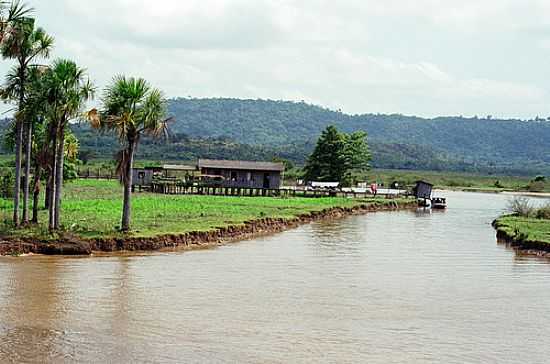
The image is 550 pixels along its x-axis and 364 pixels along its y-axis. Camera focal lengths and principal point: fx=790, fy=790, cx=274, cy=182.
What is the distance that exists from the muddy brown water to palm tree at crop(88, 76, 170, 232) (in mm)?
4958

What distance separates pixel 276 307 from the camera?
2030cm

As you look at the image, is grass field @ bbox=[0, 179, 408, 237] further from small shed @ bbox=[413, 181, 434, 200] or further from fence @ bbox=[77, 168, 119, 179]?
fence @ bbox=[77, 168, 119, 179]

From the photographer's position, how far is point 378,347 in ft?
54.1

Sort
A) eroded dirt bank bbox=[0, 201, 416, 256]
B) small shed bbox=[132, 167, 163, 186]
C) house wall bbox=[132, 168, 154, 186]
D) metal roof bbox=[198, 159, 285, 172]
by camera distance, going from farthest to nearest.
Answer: metal roof bbox=[198, 159, 285, 172] → house wall bbox=[132, 168, 154, 186] → small shed bbox=[132, 167, 163, 186] → eroded dirt bank bbox=[0, 201, 416, 256]

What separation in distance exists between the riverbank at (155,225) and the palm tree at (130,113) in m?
1.67

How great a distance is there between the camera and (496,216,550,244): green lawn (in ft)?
118

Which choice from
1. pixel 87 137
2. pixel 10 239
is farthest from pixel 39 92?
pixel 87 137

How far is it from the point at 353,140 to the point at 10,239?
65032mm

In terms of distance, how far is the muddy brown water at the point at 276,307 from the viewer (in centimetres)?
1592

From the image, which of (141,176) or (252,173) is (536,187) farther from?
(141,176)

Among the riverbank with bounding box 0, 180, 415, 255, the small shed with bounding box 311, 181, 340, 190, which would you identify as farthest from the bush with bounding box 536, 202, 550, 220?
the small shed with bounding box 311, 181, 340, 190

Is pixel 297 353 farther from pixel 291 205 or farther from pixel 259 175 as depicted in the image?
pixel 259 175

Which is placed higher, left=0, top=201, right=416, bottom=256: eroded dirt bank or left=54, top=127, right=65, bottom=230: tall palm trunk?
left=54, top=127, right=65, bottom=230: tall palm trunk

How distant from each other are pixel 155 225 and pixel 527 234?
17197 millimetres
